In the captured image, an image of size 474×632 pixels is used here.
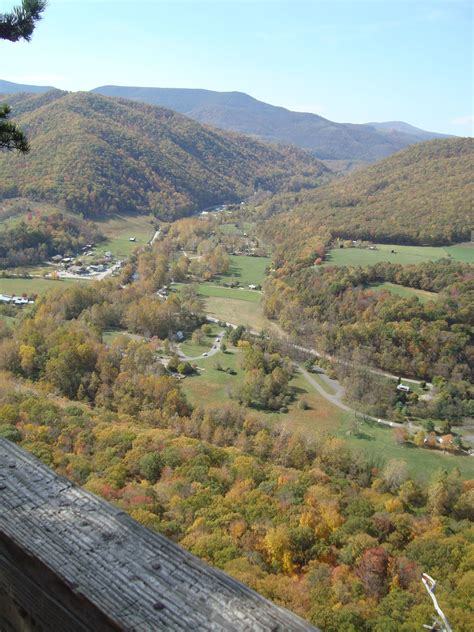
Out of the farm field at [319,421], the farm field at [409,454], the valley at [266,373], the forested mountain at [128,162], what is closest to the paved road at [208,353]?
the valley at [266,373]

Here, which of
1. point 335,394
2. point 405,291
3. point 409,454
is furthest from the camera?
point 405,291

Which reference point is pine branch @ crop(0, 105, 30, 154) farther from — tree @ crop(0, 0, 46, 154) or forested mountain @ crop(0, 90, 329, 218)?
forested mountain @ crop(0, 90, 329, 218)

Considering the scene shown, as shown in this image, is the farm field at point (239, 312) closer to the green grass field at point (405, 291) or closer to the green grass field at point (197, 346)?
the green grass field at point (197, 346)

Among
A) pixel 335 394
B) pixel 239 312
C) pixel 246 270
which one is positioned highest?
pixel 246 270

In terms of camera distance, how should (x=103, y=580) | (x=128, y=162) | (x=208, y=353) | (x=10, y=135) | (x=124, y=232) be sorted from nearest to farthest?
1. (x=103, y=580)
2. (x=10, y=135)
3. (x=208, y=353)
4. (x=124, y=232)
5. (x=128, y=162)

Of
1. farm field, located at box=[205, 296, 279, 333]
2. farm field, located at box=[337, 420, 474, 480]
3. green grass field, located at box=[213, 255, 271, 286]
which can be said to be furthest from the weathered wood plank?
green grass field, located at box=[213, 255, 271, 286]

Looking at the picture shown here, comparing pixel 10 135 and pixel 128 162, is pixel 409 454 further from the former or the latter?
pixel 128 162

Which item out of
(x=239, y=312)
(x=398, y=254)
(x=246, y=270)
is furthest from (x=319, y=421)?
(x=246, y=270)

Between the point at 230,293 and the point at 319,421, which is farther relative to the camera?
the point at 230,293
